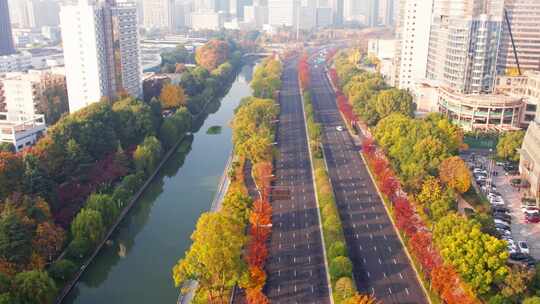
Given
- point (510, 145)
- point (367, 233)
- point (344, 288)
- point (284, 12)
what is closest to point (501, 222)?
point (367, 233)

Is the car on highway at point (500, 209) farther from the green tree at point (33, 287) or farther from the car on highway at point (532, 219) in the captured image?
the green tree at point (33, 287)

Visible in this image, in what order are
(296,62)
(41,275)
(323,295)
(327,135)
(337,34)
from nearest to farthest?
(41,275) < (323,295) < (327,135) < (296,62) < (337,34)

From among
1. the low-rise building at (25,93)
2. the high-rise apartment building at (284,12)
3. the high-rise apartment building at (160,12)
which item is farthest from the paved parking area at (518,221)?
the high-rise apartment building at (284,12)

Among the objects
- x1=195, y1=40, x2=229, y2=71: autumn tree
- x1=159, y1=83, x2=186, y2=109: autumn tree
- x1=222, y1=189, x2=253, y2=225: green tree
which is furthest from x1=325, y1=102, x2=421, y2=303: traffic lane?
x1=195, y1=40, x2=229, y2=71: autumn tree

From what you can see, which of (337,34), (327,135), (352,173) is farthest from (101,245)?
(337,34)

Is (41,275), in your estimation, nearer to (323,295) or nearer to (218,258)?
(218,258)

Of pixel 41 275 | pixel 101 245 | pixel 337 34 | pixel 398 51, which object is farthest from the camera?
pixel 337 34

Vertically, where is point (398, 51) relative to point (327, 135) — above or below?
above

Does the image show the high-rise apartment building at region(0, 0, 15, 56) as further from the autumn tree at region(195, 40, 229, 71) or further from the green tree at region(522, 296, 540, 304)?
the green tree at region(522, 296, 540, 304)
